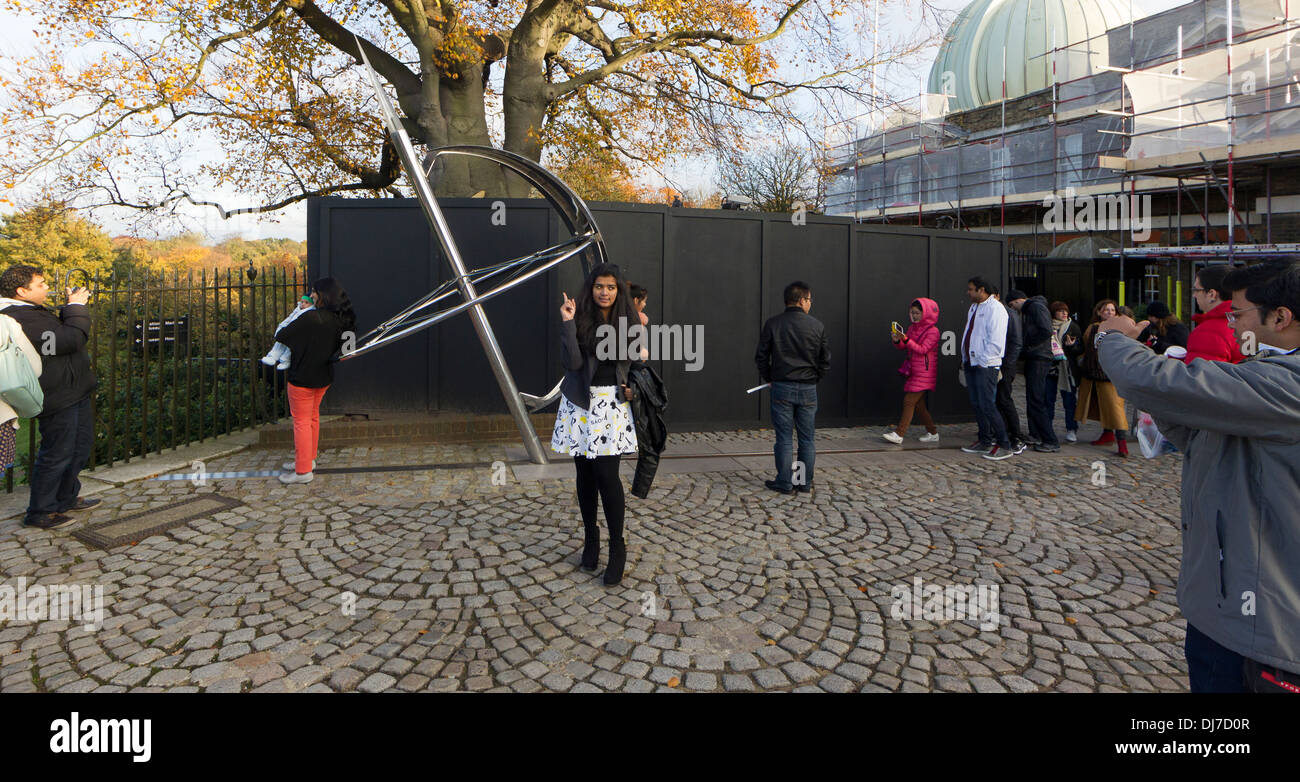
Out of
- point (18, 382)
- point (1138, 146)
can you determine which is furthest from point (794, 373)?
point (1138, 146)

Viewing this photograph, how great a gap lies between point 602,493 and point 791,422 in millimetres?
2594

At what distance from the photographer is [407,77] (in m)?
12.6

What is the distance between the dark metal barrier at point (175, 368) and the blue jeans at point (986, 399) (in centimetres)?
743

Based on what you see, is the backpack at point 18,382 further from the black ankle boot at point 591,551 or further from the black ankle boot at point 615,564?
the black ankle boot at point 615,564

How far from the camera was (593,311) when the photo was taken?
4.28 metres

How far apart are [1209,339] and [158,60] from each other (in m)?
14.9

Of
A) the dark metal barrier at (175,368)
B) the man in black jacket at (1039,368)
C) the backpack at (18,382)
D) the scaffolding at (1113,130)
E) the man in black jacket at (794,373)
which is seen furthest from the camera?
the scaffolding at (1113,130)

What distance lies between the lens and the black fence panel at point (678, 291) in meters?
8.64

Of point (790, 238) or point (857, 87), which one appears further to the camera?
point (857, 87)

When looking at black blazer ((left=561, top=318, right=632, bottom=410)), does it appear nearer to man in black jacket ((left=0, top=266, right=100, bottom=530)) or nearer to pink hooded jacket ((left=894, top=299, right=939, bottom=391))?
man in black jacket ((left=0, top=266, right=100, bottom=530))

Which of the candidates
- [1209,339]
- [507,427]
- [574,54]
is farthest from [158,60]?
[1209,339]

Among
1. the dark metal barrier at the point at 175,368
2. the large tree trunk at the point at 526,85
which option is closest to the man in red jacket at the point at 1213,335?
the dark metal barrier at the point at 175,368

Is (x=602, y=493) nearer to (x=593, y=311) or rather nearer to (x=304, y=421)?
(x=593, y=311)
